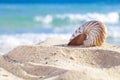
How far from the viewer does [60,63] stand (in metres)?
3.85

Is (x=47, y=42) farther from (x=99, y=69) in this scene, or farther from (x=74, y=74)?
(x=74, y=74)

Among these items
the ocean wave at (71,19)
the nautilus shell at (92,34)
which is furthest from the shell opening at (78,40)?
the ocean wave at (71,19)

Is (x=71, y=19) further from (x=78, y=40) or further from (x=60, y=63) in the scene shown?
(x=60, y=63)

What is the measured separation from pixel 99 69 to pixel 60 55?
25.2 inches

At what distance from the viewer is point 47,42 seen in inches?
202

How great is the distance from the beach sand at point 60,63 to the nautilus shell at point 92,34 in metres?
0.10

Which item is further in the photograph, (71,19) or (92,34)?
(71,19)

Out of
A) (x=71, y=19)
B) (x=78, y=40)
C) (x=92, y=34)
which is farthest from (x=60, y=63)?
(x=71, y=19)

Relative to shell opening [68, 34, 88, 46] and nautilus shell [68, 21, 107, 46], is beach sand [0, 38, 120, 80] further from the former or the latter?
shell opening [68, 34, 88, 46]

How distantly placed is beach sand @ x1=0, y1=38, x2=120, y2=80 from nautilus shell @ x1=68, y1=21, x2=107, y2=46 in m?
0.10

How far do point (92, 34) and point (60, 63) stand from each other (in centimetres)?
83

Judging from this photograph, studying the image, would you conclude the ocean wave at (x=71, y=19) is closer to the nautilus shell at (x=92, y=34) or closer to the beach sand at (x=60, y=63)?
the nautilus shell at (x=92, y=34)

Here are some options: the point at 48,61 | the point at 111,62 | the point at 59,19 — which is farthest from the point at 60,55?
the point at 59,19

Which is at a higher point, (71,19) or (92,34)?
(71,19)
